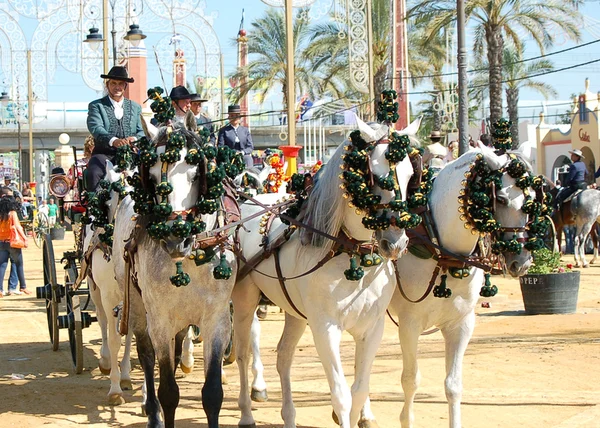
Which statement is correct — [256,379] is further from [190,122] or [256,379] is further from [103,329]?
[190,122]

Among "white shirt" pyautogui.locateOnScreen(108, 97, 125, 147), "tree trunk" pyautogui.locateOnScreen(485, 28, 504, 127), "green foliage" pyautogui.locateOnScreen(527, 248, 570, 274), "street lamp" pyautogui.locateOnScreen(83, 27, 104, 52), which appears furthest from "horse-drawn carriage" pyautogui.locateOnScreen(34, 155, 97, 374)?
"tree trunk" pyautogui.locateOnScreen(485, 28, 504, 127)

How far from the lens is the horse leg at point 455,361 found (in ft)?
22.3

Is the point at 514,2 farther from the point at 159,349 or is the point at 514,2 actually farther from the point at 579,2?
the point at 159,349

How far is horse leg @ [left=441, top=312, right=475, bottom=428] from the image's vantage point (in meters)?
6.79

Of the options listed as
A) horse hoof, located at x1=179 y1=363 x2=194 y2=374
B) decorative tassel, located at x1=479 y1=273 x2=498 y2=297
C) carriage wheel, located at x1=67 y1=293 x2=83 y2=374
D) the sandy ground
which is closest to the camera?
decorative tassel, located at x1=479 y1=273 x2=498 y2=297

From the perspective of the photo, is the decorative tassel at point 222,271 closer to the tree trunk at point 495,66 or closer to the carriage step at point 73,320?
the carriage step at point 73,320

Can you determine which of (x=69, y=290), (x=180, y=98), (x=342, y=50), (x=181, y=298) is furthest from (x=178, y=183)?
(x=342, y=50)

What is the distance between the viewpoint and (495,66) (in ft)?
84.2

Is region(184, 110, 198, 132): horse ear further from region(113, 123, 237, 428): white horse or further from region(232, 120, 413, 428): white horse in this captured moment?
region(232, 120, 413, 428): white horse

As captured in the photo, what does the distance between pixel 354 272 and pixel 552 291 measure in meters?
8.29

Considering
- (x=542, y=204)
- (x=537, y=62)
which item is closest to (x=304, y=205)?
(x=542, y=204)

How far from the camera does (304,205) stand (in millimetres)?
6863

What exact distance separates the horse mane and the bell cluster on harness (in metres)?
0.66

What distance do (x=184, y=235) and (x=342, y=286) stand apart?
44.8 inches
